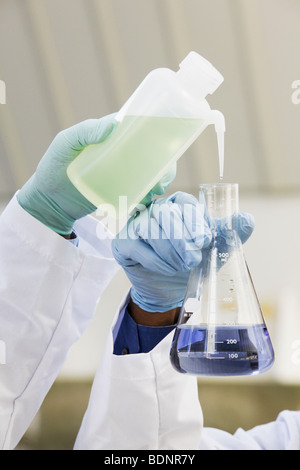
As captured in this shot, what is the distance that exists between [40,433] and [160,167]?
245 centimetres

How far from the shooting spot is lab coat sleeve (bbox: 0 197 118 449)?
1067 millimetres

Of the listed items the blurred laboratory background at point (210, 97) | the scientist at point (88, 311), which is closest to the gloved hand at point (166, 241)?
the scientist at point (88, 311)

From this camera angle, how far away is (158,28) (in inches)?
93.3

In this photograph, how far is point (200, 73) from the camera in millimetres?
830

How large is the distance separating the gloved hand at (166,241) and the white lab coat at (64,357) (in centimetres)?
14

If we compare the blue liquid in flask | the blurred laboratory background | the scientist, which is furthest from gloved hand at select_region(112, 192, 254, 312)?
the blurred laboratory background

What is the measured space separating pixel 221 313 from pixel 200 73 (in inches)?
15.5

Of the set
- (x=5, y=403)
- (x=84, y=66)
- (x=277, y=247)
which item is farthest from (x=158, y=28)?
(x=5, y=403)

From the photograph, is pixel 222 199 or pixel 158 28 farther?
pixel 158 28

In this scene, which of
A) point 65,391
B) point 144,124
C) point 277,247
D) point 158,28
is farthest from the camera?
point 65,391

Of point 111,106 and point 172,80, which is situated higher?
point 172,80

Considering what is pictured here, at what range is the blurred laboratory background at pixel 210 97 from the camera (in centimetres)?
238

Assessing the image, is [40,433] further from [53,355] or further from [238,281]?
[238,281]

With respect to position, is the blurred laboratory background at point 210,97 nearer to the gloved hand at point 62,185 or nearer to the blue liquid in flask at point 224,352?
the gloved hand at point 62,185
